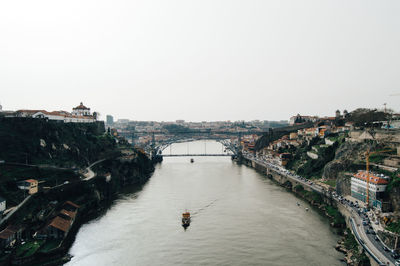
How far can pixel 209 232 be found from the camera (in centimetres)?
1430

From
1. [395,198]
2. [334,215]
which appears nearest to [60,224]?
[334,215]

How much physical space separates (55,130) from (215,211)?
13060 mm

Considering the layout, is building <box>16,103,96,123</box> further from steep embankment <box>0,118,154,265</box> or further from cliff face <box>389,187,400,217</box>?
cliff face <box>389,187,400,217</box>

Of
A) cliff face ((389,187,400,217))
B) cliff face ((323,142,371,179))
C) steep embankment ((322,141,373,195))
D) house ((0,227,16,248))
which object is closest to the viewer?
house ((0,227,16,248))

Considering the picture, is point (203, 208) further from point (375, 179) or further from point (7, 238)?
point (7, 238)

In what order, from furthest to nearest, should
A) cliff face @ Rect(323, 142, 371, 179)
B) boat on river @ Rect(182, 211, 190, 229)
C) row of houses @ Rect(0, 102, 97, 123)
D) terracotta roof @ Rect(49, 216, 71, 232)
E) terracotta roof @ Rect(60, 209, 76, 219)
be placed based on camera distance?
1. row of houses @ Rect(0, 102, 97, 123)
2. cliff face @ Rect(323, 142, 371, 179)
3. boat on river @ Rect(182, 211, 190, 229)
4. terracotta roof @ Rect(60, 209, 76, 219)
5. terracotta roof @ Rect(49, 216, 71, 232)

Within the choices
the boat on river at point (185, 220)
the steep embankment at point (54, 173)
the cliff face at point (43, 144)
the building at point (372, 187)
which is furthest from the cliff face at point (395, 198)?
the cliff face at point (43, 144)

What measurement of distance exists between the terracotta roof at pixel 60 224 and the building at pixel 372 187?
13.6m

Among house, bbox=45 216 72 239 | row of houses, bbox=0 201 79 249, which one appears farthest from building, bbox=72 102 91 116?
house, bbox=45 216 72 239

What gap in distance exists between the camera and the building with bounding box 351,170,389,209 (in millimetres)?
14539

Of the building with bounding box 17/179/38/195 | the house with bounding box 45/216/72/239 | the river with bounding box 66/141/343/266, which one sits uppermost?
the building with bounding box 17/179/38/195

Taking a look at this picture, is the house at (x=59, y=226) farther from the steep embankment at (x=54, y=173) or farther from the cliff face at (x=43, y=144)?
the cliff face at (x=43, y=144)

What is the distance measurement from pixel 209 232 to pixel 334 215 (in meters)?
6.16

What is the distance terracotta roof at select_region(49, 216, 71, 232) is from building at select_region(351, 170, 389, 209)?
13.6 meters
